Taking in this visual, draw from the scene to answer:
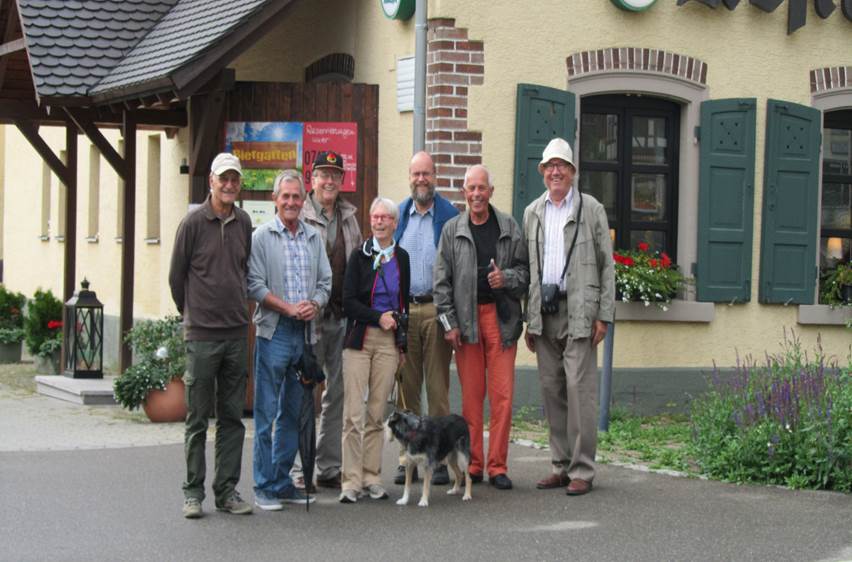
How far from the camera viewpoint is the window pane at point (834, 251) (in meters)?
13.7

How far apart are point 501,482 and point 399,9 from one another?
195 inches

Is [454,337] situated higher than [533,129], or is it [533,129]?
[533,129]

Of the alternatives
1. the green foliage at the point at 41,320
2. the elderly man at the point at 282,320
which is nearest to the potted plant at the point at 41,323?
the green foliage at the point at 41,320

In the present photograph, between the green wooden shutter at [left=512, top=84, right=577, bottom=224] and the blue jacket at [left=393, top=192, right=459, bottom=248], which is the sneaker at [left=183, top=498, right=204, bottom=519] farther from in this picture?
the green wooden shutter at [left=512, top=84, right=577, bottom=224]

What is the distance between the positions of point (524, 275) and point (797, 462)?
207 centimetres

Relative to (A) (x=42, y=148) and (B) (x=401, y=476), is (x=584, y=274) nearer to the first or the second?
(B) (x=401, y=476)

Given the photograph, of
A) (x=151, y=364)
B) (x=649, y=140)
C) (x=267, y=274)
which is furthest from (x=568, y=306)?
(x=151, y=364)

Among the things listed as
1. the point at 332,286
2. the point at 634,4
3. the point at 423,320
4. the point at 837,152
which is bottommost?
the point at 423,320

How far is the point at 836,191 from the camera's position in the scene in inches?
538

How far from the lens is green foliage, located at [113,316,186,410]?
12234 mm

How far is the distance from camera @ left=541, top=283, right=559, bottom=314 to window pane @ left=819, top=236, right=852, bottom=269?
232 inches

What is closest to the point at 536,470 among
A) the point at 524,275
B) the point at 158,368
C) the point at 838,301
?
the point at 524,275

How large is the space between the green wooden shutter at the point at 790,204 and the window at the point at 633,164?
890 mm

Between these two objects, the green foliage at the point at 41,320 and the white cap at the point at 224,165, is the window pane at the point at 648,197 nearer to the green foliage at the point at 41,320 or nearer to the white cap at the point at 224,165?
the white cap at the point at 224,165
